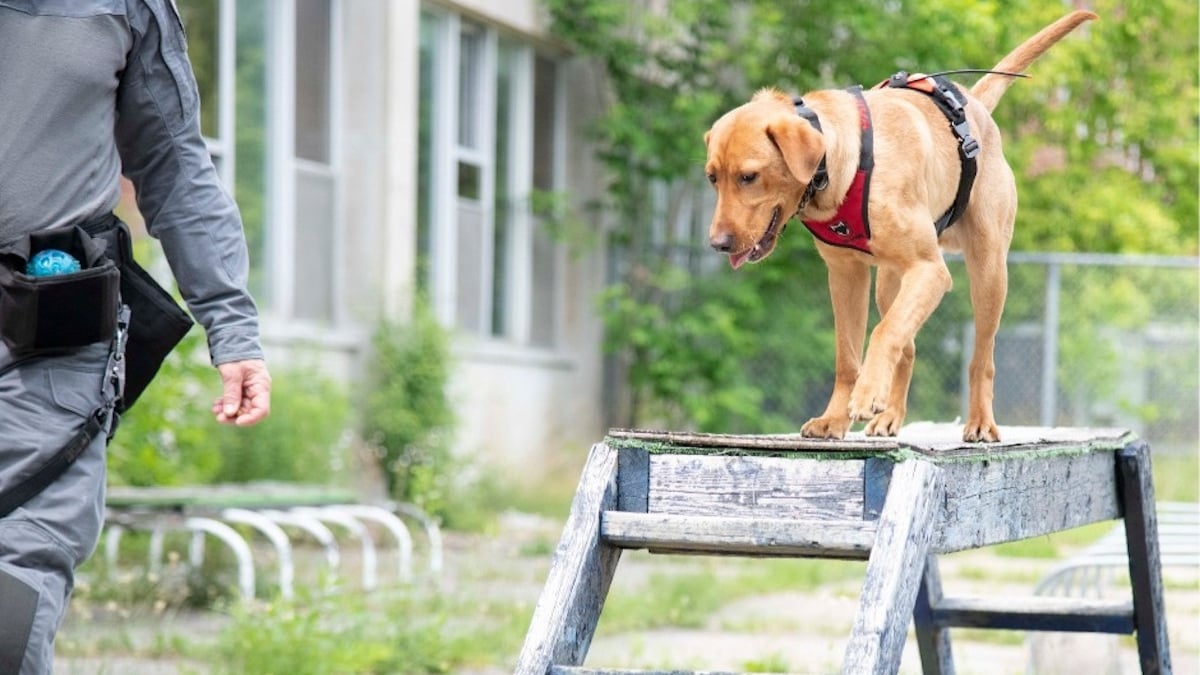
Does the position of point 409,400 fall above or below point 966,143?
below

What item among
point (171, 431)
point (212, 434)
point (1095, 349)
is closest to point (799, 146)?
point (171, 431)

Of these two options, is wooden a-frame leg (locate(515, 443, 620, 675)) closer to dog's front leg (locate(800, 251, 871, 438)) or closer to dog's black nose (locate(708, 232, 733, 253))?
dog's black nose (locate(708, 232, 733, 253))

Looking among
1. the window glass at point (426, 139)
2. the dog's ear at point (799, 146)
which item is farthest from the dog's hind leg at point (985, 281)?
the window glass at point (426, 139)

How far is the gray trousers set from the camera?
125 inches

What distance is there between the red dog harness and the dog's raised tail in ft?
1.24

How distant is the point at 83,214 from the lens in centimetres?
339

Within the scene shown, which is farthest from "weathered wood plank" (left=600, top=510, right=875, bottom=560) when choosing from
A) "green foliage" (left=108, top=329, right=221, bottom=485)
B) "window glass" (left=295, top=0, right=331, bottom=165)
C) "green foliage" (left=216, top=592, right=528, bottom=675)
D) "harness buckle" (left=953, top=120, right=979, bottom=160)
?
"window glass" (left=295, top=0, right=331, bottom=165)

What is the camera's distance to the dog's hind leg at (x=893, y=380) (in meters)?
4.09

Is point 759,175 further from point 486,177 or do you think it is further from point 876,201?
point 486,177

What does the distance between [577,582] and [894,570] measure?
0.64 meters

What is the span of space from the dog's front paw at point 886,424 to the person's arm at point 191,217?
1.40 m

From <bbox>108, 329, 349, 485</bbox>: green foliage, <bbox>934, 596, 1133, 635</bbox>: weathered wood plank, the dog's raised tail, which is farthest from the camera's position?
<bbox>108, 329, 349, 485</bbox>: green foliage

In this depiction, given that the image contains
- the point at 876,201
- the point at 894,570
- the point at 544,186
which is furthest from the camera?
the point at 544,186

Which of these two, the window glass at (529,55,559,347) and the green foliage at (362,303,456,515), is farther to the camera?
the window glass at (529,55,559,347)
